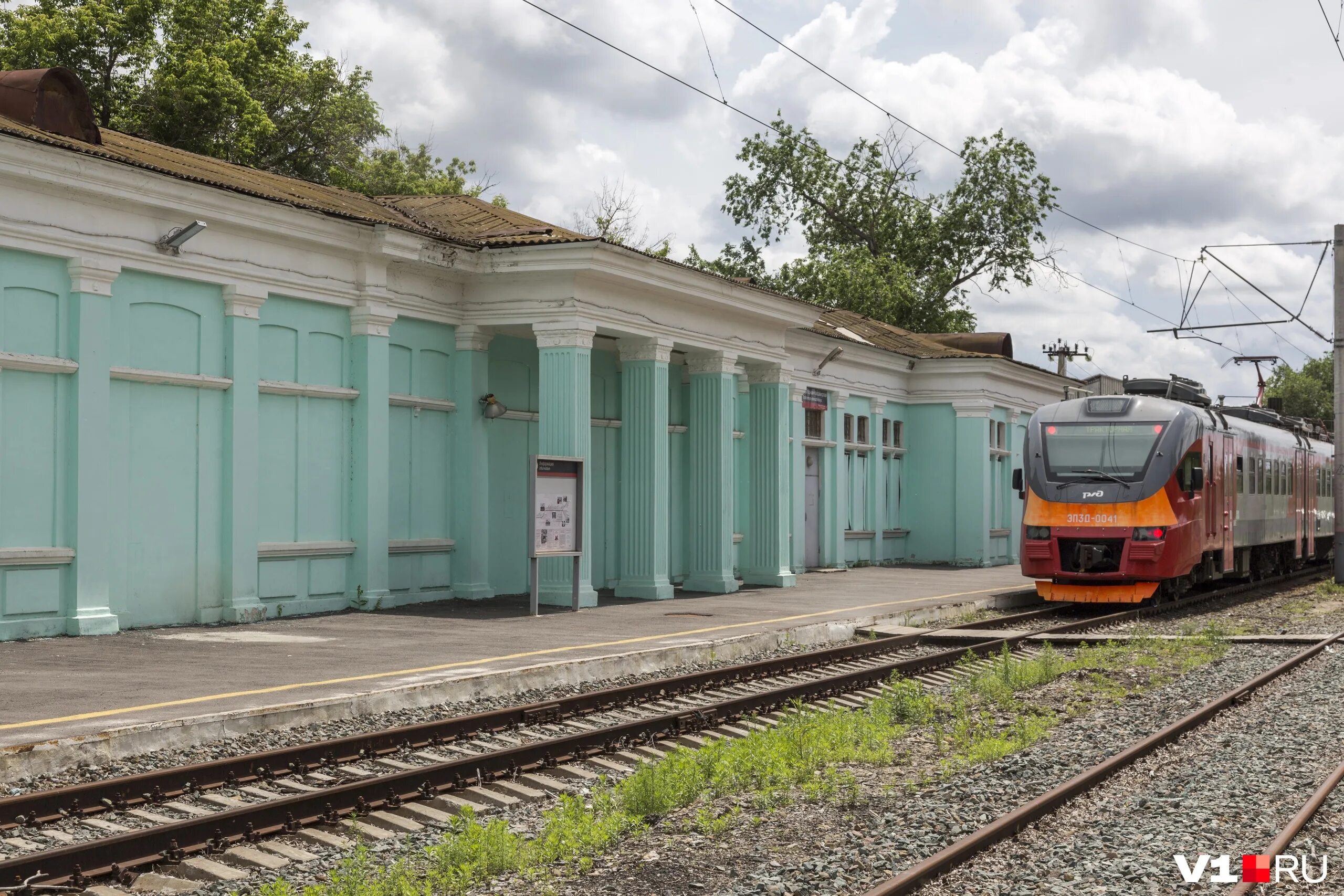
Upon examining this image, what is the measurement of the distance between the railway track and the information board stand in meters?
5.47

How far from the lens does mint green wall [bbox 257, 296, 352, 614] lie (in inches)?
649

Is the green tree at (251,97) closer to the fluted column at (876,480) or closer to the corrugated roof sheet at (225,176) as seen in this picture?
the corrugated roof sheet at (225,176)

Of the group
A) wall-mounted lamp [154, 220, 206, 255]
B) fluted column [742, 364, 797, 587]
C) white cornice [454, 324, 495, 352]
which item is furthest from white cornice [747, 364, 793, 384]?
wall-mounted lamp [154, 220, 206, 255]

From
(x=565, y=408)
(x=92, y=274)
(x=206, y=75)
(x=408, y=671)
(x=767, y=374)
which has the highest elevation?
(x=206, y=75)

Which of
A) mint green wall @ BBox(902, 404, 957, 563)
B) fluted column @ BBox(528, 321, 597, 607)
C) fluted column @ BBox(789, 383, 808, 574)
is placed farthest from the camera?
mint green wall @ BBox(902, 404, 957, 563)

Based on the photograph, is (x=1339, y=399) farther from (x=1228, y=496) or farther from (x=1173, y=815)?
(x=1173, y=815)

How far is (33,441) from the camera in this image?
1368cm

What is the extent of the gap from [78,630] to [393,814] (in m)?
7.95

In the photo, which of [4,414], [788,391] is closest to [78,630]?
[4,414]

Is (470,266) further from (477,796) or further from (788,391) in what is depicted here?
(477,796)

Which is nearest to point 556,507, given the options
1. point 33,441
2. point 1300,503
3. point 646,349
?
point 646,349

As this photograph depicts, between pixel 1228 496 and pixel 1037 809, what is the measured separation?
17.0 metres

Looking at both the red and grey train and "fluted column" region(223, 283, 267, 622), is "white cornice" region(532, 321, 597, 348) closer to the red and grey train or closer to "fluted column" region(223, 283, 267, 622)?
"fluted column" region(223, 283, 267, 622)

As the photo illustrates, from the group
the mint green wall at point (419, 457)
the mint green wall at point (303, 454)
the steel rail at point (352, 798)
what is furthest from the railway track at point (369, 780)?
the mint green wall at point (419, 457)
